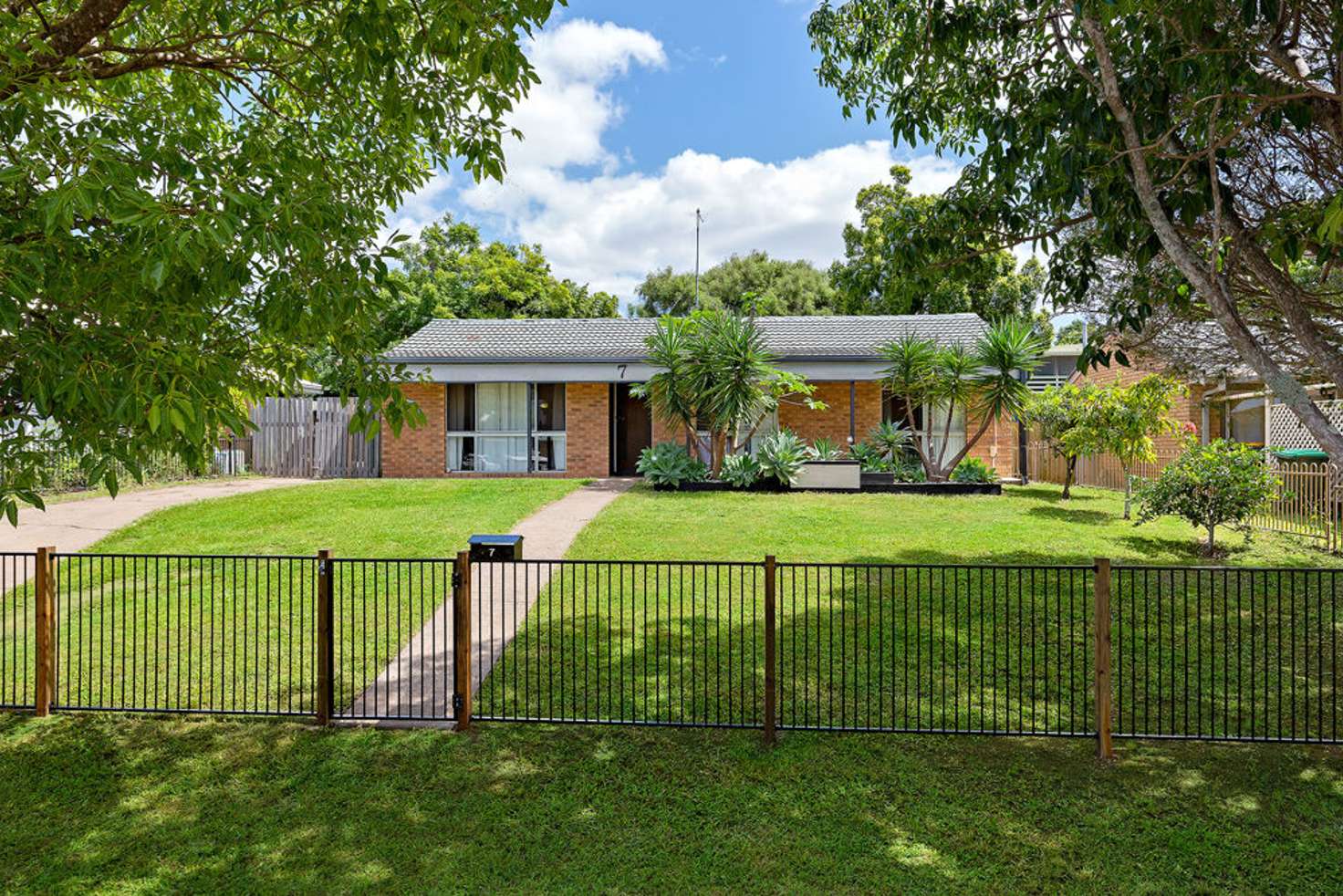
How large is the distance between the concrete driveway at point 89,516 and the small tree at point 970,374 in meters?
13.1

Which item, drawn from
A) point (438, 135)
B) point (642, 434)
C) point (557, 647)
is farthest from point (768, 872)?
point (642, 434)

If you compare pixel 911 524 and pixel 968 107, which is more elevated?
pixel 968 107

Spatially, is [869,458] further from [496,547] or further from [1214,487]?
[496,547]

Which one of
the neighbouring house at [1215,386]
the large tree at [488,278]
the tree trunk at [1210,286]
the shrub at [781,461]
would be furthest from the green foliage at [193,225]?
the large tree at [488,278]

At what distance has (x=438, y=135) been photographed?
5824 mm

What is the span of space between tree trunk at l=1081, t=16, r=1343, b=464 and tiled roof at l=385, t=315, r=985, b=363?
43.8 ft

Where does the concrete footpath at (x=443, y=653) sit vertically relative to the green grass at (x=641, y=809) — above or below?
above

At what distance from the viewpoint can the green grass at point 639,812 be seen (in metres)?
3.88

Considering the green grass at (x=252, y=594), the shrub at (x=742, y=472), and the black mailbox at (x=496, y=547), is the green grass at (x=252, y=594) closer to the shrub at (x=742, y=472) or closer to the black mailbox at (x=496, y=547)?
the black mailbox at (x=496, y=547)

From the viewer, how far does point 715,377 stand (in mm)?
16062

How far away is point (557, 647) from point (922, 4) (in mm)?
5767

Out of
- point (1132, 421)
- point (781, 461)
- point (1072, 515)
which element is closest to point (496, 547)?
point (781, 461)

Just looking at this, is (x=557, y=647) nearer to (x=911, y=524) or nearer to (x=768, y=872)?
(x=768, y=872)

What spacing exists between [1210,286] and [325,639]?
5.69 metres
